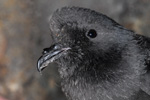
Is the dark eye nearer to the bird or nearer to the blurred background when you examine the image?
the bird

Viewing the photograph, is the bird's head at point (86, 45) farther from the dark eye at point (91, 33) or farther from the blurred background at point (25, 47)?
the blurred background at point (25, 47)

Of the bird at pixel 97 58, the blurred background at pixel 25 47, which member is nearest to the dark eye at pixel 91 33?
the bird at pixel 97 58

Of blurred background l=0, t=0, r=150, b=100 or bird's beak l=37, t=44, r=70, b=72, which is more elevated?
blurred background l=0, t=0, r=150, b=100

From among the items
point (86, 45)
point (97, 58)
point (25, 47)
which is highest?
point (25, 47)

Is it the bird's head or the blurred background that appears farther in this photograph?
the blurred background

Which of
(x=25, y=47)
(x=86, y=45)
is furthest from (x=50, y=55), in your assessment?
(x=25, y=47)

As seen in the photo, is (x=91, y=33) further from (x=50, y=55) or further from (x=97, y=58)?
(x=50, y=55)

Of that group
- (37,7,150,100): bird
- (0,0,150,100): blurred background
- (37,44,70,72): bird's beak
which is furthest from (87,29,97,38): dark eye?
(0,0,150,100): blurred background
